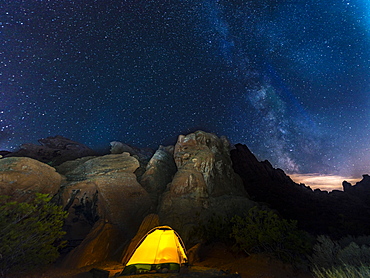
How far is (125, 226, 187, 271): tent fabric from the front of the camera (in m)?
12.8

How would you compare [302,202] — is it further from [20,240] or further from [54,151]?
[54,151]

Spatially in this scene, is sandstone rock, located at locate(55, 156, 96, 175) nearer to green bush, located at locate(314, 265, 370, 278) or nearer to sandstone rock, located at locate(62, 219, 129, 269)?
sandstone rock, located at locate(62, 219, 129, 269)

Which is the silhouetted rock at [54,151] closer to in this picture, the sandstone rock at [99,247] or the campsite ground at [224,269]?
the sandstone rock at [99,247]

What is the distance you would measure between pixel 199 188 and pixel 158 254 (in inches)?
468

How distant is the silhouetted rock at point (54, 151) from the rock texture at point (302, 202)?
30041 millimetres

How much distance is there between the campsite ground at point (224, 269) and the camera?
1113cm

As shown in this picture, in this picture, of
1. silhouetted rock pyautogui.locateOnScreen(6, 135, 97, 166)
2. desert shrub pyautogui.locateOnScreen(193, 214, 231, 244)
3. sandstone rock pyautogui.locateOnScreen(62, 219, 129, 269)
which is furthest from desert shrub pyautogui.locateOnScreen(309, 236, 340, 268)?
silhouetted rock pyautogui.locateOnScreen(6, 135, 97, 166)

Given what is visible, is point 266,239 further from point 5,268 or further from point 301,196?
point 301,196

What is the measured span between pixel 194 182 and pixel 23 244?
56.3 feet

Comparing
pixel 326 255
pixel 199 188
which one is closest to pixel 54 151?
pixel 199 188

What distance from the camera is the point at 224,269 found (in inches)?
537

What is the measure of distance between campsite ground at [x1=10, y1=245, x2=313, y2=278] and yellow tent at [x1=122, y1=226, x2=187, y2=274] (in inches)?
39.6

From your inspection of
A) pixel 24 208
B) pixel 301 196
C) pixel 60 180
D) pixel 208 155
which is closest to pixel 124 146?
pixel 60 180

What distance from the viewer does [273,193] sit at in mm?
37375
